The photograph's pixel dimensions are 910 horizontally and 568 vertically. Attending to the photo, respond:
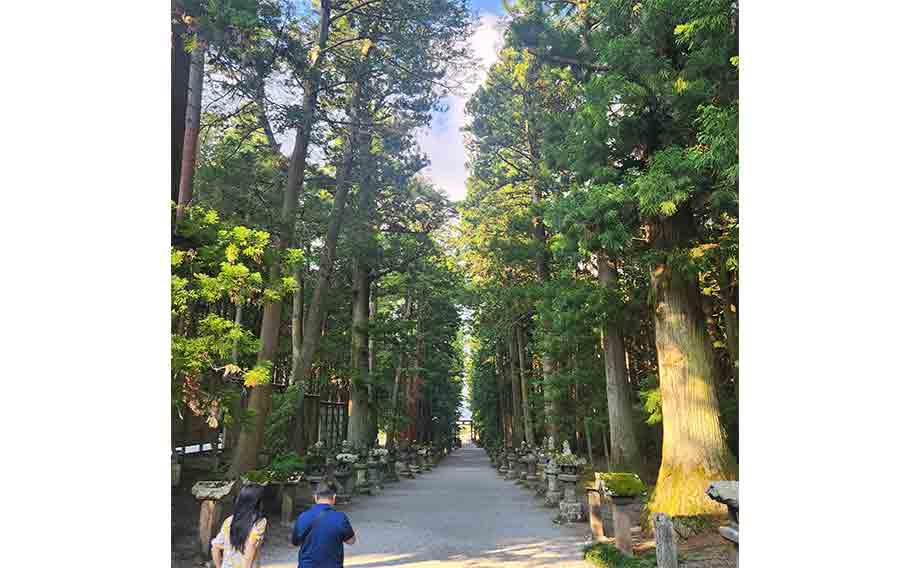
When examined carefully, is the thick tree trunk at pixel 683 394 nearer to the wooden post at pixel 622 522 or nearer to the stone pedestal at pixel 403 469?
the wooden post at pixel 622 522

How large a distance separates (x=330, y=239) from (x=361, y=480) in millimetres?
5641

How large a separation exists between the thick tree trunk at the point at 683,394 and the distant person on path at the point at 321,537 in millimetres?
4372

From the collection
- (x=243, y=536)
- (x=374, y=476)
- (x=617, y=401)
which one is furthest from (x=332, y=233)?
(x=243, y=536)

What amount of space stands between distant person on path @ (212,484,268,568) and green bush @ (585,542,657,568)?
3368 mm

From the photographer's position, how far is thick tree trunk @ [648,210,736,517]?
23.7 feet

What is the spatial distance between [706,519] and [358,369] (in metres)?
11.2

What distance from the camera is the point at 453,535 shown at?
8.38 meters

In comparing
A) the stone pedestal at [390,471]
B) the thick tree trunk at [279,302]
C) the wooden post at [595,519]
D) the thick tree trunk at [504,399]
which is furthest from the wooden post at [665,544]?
the thick tree trunk at [504,399]

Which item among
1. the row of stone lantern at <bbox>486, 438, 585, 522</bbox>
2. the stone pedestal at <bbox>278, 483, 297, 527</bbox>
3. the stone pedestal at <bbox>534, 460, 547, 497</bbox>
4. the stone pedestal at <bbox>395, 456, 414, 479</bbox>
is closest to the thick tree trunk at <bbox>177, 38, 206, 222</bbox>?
the stone pedestal at <bbox>278, 483, 297, 527</bbox>

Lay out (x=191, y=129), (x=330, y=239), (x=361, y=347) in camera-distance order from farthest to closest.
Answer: (x=361, y=347)
(x=330, y=239)
(x=191, y=129)

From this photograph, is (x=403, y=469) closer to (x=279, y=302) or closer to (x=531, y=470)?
(x=531, y=470)

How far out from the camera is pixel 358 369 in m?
16.9
